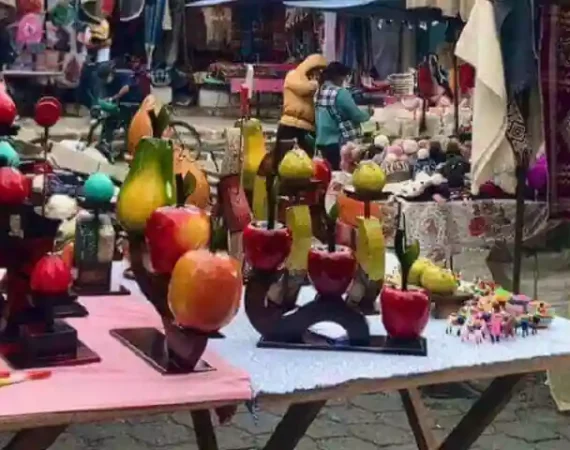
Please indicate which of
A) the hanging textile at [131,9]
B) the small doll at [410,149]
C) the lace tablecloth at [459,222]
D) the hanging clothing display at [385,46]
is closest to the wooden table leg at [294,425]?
the lace tablecloth at [459,222]

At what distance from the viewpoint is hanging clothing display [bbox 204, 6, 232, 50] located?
459 inches

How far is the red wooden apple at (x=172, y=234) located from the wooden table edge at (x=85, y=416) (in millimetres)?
227

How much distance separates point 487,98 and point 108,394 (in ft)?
6.49

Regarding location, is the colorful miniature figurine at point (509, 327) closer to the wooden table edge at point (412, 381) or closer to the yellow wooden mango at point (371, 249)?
the wooden table edge at point (412, 381)

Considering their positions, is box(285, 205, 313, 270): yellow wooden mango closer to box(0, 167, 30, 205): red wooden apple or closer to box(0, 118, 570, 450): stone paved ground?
box(0, 167, 30, 205): red wooden apple

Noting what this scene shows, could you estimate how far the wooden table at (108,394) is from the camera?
142cm

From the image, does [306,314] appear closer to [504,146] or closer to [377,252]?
[377,252]

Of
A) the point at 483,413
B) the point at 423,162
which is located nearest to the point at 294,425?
the point at 483,413

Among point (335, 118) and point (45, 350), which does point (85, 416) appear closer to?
point (45, 350)

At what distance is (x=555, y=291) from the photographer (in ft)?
12.6

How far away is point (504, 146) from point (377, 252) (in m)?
1.30

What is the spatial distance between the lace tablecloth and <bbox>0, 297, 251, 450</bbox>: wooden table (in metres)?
1.99

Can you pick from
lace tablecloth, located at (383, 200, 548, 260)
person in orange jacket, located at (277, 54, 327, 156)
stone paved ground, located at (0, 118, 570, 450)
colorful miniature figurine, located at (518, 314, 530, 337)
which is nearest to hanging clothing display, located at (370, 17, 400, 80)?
person in orange jacket, located at (277, 54, 327, 156)

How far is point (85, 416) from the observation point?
143 centimetres
